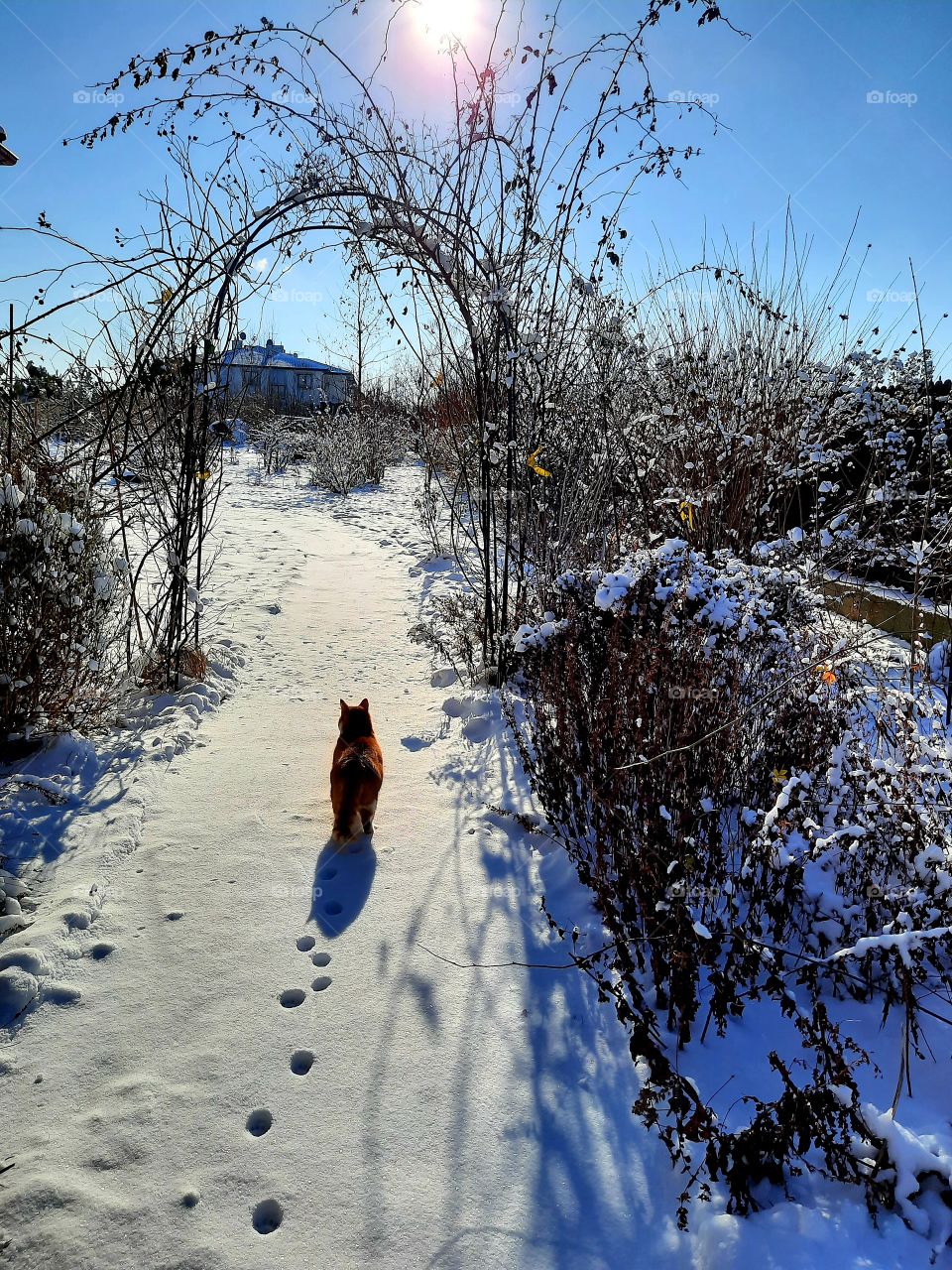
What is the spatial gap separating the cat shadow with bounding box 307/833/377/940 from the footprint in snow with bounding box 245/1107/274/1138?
0.65m

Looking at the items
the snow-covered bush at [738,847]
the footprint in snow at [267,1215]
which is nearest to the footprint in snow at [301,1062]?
the footprint in snow at [267,1215]

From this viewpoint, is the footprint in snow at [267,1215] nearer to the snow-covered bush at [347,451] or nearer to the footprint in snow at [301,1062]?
the footprint in snow at [301,1062]

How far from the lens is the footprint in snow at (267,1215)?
1.52 meters

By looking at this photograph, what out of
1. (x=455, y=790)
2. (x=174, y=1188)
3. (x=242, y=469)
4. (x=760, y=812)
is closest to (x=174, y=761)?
(x=455, y=790)

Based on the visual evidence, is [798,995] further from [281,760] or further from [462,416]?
[462,416]

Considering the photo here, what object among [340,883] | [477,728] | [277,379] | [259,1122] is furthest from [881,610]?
[277,379]

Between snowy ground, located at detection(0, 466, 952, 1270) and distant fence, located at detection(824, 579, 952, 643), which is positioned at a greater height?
distant fence, located at detection(824, 579, 952, 643)

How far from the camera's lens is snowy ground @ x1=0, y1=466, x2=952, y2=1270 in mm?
1479

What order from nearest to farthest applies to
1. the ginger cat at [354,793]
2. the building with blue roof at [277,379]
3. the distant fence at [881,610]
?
the ginger cat at [354,793], the building with blue roof at [277,379], the distant fence at [881,610]

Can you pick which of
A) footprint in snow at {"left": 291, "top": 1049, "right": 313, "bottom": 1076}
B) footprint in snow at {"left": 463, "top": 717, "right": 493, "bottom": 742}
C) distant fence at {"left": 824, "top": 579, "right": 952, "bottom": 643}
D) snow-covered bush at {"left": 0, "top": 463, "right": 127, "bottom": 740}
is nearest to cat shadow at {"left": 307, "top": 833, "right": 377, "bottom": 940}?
footprint in snow at {"left": 291, "top": 1049, "right": 313, "bottom": 1076}

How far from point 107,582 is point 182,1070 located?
82.3 inches

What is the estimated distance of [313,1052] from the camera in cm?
194

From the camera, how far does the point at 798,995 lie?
7.05ft

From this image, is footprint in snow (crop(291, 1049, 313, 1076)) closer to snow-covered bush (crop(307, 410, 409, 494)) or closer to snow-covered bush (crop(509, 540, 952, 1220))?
snow-covered bush (crop(509, 540, 952, 1220))
